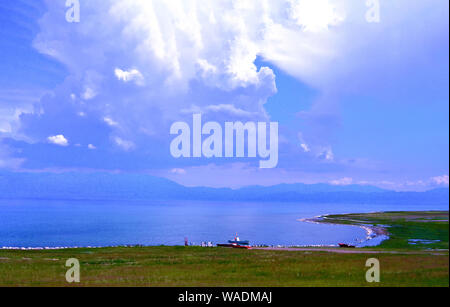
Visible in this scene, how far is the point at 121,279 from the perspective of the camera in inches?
1377
